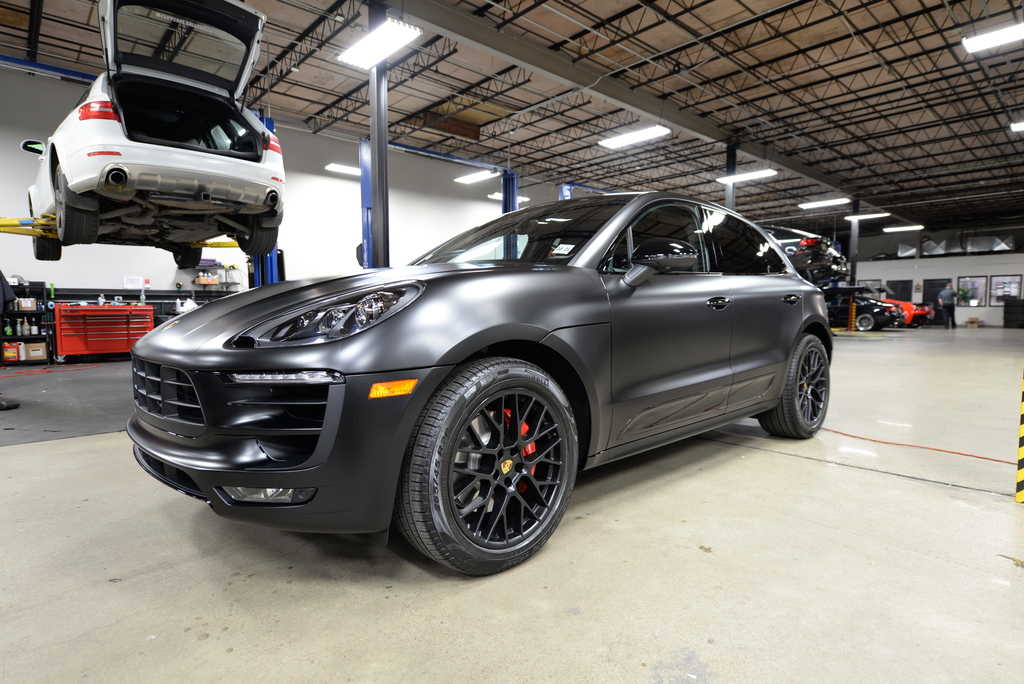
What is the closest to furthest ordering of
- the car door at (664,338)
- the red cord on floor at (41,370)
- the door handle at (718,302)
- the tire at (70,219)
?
1. the car door at (664,338)
2. the door handle at (718,302)
3. the tire at (70,219)
4. the red cord on floor at (41,370)

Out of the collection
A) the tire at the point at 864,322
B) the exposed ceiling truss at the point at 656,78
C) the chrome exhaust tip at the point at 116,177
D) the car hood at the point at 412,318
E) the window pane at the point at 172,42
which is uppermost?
the exposed ceiling truss at the point at 656,78

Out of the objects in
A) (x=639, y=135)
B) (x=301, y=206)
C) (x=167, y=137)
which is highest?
(x=639, y=135)

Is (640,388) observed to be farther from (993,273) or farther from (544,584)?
(993,273)

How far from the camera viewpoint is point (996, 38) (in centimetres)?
792

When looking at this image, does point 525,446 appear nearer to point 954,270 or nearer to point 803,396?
point 803,396

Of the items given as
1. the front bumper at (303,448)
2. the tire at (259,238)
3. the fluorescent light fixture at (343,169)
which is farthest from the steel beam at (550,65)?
the front bumper at (303,448)

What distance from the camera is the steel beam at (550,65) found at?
832 cm

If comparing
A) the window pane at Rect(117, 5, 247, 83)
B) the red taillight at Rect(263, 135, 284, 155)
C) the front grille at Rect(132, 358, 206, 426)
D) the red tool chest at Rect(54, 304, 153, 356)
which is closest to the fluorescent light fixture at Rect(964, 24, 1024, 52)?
the red taillight at Rect(263, 135, 284, 155)

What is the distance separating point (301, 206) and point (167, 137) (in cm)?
966

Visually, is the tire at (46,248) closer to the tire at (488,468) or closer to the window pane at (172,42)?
the window pane at (172,42)

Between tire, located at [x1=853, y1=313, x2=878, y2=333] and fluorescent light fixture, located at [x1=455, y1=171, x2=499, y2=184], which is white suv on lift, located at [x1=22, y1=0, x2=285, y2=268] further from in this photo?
tire, located at [x1=853, y1=313, x2=878, y2=333]

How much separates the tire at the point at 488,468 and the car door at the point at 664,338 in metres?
0.34

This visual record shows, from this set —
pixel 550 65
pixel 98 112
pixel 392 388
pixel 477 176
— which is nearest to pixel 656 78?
pixel 550 65

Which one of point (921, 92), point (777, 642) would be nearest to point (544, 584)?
point (777, 642)
